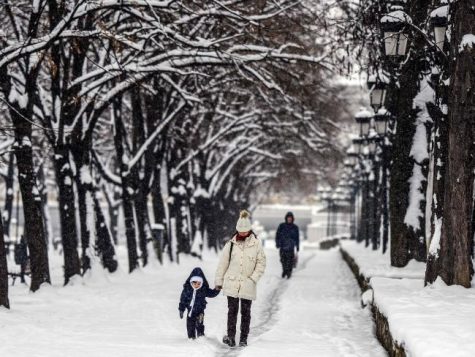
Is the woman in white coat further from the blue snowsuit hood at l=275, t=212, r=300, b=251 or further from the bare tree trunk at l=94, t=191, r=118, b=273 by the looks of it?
the blue snowsuit hood at l=275, t=212, r=300, b=251

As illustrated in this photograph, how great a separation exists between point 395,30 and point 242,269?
14.9 ft

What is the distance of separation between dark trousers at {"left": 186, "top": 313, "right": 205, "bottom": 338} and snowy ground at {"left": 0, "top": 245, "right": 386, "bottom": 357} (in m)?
0.12

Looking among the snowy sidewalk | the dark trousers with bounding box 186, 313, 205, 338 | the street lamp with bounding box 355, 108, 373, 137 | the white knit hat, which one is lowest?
the snowy sidewalk

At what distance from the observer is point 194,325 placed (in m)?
8.84

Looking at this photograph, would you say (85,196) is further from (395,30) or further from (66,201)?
(395,30)

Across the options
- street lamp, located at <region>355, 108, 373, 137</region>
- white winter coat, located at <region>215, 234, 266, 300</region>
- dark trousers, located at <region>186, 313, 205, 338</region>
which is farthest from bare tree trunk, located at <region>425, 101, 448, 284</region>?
street lamp, located at <region>355, 108, 373, 137</region>

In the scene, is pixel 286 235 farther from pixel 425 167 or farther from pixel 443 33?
pixel 443 33

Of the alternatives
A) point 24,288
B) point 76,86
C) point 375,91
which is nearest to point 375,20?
point 375,91

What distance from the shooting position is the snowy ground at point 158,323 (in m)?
8.16

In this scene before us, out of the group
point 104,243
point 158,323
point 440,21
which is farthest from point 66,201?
point 440,21


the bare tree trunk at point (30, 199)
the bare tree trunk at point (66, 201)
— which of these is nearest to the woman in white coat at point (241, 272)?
the bare tree trunk at point (30, 199)

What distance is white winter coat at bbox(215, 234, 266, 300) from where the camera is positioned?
880 centimetres

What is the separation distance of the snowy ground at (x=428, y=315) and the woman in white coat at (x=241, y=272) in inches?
64.9

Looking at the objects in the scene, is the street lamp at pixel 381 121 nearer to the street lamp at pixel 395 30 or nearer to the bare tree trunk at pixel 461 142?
the street lamp at pixel 395 30
